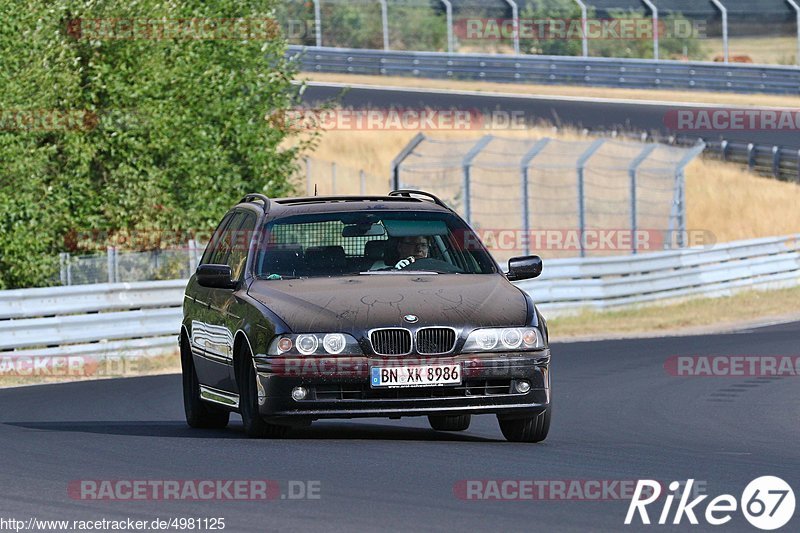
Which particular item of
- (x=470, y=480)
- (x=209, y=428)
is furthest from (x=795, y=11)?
(x=470, y=480)

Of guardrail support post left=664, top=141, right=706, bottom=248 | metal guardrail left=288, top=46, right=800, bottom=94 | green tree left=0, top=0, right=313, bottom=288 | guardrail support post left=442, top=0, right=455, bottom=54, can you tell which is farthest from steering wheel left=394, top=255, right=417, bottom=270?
guardrail support post left=442, top=0, right=455, bottom=54

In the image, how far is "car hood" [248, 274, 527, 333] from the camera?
9.98 m

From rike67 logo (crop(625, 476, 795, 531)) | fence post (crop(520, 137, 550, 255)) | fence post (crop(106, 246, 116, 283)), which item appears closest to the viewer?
rike67 logo (crop(625, 476, 795, 531))

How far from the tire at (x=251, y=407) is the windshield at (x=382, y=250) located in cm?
77

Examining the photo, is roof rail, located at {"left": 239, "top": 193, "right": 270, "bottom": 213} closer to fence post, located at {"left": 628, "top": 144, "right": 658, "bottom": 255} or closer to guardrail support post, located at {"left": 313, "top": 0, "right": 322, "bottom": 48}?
fence post, located at {"left": 628, "top": 144, "right": 658, "bottom": 255}

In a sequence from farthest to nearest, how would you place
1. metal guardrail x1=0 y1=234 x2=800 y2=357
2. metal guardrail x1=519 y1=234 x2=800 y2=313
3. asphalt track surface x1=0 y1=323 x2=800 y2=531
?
metal guardrail x1=519 y1=234 x2=800 y2=313 → metal guardrail x1=0 y1=234 x2=800 y2=357 → asphalt track surface x1=0 y1=323 x2=800 y2=531

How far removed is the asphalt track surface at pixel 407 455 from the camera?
24.6 feet

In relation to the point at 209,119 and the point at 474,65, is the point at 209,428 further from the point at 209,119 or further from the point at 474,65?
the point at 474,65

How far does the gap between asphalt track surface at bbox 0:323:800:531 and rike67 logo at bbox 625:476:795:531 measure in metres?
0.07

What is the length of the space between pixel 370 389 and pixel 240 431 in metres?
2.04

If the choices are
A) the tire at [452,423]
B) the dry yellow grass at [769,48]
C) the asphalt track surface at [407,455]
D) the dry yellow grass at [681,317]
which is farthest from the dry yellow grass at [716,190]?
the tire at [452,423]

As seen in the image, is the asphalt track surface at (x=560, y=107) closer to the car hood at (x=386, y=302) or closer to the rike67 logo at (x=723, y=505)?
the car hood at (x=386, y=302)

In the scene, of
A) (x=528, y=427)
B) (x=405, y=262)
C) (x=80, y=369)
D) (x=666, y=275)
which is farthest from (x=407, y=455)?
(x=666, y=275)

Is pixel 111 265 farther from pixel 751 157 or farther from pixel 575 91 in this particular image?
pixel 575 91
